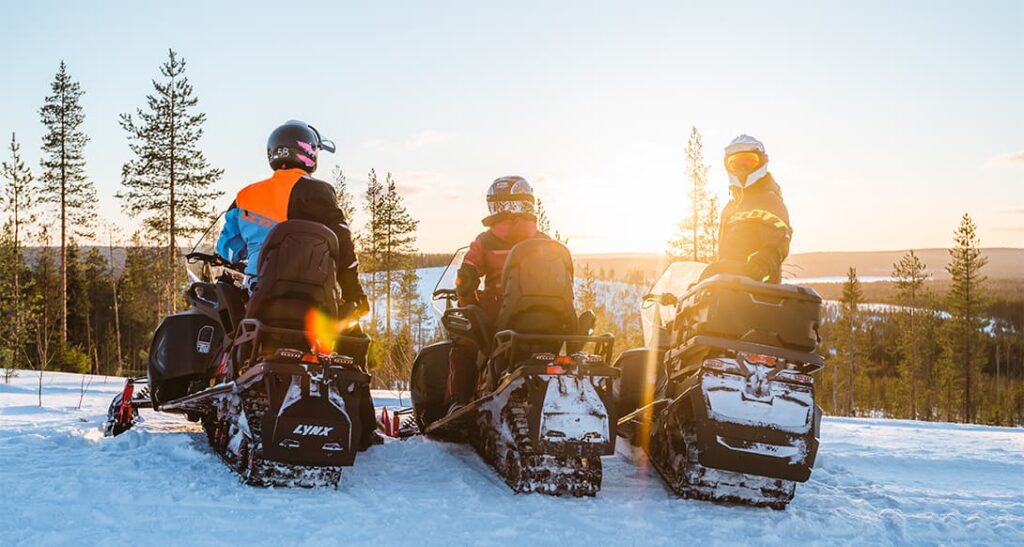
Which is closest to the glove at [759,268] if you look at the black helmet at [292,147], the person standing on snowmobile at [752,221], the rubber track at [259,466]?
the person standing on snowmobile at [752,221]

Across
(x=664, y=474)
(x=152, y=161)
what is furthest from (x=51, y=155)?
(x=664, y=474)

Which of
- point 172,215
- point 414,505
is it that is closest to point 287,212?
point 414,505

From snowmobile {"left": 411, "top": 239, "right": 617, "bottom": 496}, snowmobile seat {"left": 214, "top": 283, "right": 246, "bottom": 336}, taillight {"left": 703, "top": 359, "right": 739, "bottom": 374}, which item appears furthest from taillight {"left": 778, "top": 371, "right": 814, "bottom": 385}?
snowmobile seat {"left": 214, "top": 283, "right": 246, "bottom": 336}

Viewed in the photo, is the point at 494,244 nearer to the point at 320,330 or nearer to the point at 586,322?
the point at 586,322

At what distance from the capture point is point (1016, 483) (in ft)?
19.4

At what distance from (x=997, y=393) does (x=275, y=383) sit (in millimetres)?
93875

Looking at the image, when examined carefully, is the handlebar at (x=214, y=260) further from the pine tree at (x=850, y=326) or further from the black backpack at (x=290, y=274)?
the pine tree at (x=850, y=326)

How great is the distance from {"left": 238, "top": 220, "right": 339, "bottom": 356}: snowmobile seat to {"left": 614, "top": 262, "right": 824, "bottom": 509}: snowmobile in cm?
245

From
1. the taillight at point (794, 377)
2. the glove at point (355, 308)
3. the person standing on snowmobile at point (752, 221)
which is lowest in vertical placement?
the taillight at point (794, 377)

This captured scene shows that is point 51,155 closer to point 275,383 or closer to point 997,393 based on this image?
point 275,383

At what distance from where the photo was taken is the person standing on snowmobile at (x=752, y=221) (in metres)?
5.01

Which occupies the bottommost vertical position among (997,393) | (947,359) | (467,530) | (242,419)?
(997,393)

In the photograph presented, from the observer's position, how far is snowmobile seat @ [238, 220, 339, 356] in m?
4.74

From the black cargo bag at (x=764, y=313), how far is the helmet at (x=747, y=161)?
41.1 inches
